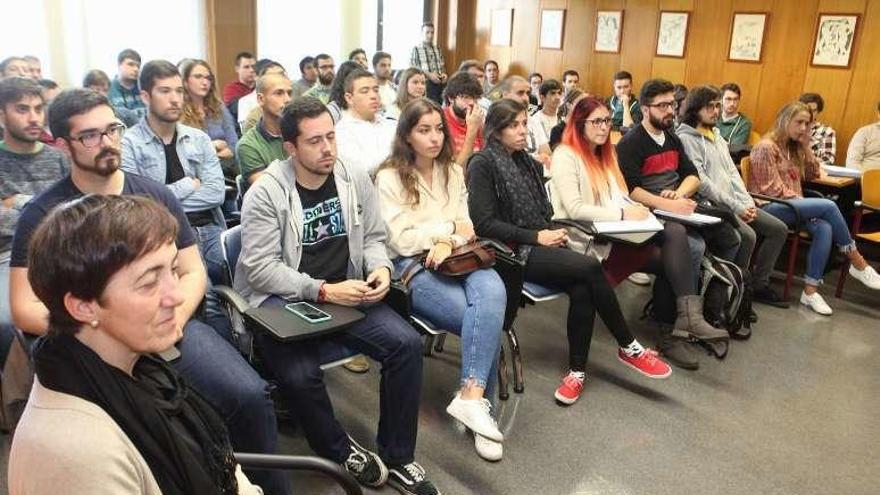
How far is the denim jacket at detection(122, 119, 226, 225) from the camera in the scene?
8.66ft

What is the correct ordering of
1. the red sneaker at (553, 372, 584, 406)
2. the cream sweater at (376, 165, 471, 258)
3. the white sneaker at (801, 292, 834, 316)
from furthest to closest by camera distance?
the white sneaker at (801, 292, 834, 316)
the red sneaker at (553, 372, 584, 406)
the cream sweater at (376, 165, 471, 258)

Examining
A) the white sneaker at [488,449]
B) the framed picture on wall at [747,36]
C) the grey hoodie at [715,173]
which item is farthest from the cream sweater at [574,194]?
the framed picture on wall at [747,36]

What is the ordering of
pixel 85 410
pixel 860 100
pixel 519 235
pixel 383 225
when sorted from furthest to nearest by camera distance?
pixel 860 100 → pixel 519 235 → pixel 383 225 → pixel 85 410

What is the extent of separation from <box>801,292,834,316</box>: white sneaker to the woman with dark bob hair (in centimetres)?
375

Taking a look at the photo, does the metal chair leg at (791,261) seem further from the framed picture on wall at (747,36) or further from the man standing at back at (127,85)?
the man standing at back at (127,85)

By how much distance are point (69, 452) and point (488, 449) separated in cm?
160

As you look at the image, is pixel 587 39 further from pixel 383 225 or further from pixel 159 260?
A: pixel 159 260

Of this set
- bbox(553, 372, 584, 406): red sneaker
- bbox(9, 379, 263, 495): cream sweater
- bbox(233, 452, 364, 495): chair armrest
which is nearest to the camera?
bbox(9, 379, 263, 495): cream sweater

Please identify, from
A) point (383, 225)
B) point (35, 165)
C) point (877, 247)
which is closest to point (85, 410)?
point (383, 225)

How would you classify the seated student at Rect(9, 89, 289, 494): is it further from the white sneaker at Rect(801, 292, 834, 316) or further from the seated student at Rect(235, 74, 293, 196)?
the white sneaker at Rect(801, 292, 834, 316)

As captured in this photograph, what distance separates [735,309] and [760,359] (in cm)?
27

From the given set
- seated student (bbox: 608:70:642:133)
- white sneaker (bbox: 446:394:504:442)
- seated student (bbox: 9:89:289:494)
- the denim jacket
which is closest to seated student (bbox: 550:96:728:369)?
white sneaker (bbox: 446:394:504:442)

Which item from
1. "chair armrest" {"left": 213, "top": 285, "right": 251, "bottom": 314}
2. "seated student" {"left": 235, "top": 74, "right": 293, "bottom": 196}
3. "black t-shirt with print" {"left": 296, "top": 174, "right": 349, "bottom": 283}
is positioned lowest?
"chair armrest" {"left": 213, "top": 285, "right": 251, "bottom": 314}

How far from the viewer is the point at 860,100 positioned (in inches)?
240
